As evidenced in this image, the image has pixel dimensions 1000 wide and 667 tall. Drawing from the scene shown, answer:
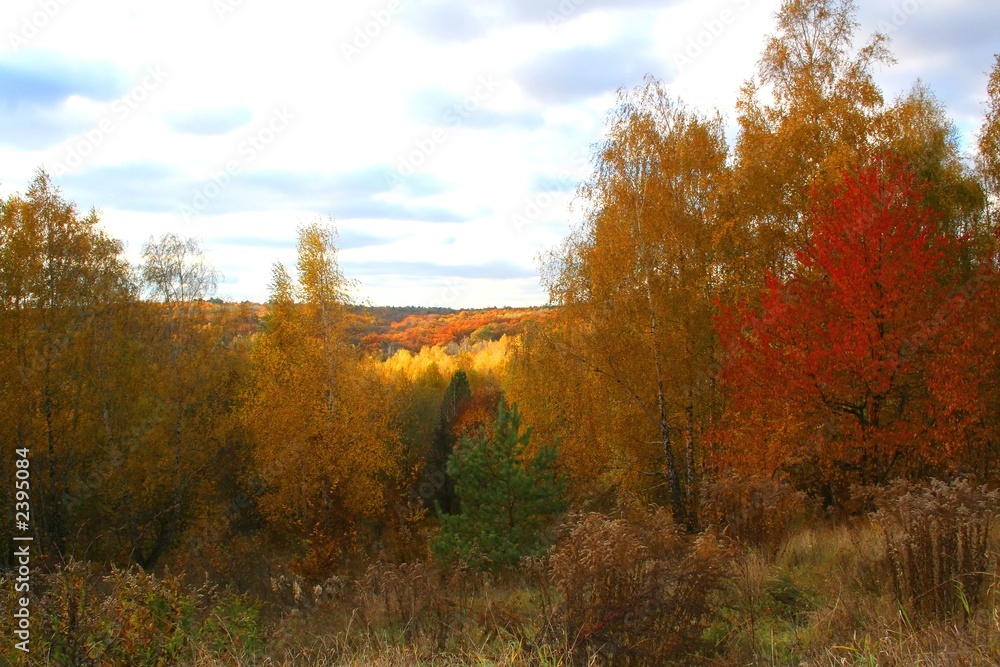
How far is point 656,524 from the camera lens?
631 centimetres

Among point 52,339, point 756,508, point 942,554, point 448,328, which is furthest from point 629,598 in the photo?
point 448,328

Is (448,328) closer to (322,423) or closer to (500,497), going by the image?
(322,423)

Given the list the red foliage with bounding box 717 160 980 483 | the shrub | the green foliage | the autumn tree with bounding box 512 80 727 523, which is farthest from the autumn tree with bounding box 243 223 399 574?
the shrub

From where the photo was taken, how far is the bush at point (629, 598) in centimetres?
390

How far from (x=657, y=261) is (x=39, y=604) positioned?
11.1 meters

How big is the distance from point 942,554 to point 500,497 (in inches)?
401

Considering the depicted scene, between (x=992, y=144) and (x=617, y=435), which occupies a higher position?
→ (x=992, y=144)

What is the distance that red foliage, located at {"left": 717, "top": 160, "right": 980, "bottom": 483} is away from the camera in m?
9.60

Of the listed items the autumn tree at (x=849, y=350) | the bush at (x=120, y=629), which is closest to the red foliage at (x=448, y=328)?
the autumn tree at (x=849, y=350)

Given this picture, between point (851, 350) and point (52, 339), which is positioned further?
point (52, 339)

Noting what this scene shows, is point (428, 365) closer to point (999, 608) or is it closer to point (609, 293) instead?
point (609, 293)

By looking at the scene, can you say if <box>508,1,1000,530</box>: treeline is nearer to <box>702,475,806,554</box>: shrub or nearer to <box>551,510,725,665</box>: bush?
<box>702,475,806,554</box>: shrub

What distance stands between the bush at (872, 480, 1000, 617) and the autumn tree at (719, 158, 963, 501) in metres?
5.34

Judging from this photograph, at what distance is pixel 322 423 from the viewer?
17109 millimetres
